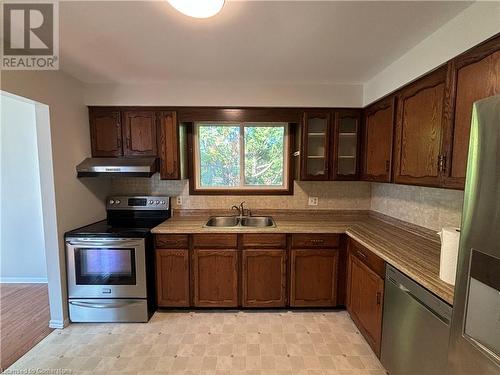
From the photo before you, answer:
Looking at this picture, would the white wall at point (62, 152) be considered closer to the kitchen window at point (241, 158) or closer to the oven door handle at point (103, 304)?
the oven door handle at point (103, 304)

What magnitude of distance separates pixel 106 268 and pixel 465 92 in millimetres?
3082

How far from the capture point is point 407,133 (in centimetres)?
191

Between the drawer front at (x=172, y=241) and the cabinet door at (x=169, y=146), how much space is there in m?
0.65

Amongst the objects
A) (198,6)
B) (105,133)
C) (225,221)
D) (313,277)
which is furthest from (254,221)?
(198,6)

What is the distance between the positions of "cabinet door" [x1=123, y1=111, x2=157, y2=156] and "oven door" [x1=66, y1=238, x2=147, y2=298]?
0.98 metres

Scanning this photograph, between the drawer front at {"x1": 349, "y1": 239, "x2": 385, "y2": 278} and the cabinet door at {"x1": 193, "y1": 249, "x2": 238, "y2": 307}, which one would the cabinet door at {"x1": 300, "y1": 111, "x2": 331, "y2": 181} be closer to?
the drawer front at {"x1": 349, "y1": 239, "x2": 385, "y2": 278}

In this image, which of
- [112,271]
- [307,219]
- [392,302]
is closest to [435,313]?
[392,302]

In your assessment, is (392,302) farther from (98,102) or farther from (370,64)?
(98,102)

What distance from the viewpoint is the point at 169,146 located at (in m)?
2.67

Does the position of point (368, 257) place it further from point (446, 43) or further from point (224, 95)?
point (224, 95)

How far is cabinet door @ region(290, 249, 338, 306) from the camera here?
2.46m

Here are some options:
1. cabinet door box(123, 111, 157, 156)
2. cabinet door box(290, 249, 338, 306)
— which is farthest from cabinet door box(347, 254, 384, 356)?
cabinet door box(123, 111, 157, 156)

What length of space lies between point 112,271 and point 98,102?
1780 mm
